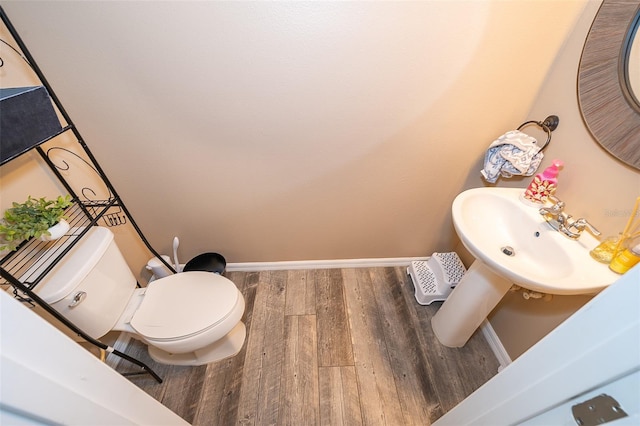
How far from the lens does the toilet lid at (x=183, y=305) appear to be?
3.54ft

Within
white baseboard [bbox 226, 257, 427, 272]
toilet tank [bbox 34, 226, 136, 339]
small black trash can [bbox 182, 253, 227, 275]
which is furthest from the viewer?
white baseboard [bbox 226, 257, 427, 272]

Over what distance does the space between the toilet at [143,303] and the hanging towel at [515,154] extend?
1.46m

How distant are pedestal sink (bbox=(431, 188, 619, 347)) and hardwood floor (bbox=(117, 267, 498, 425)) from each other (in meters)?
0.20

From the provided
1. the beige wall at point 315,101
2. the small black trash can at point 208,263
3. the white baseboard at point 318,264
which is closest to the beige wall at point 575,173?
the beige wall at point 315,101

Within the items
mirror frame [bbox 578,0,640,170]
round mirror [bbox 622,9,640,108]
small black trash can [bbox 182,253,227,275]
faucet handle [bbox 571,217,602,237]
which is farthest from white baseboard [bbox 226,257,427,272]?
round mirror [bbox 622,9,640,108]

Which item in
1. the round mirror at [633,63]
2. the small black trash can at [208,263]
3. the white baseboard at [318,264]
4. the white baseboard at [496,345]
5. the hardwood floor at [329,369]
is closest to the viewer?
the round mirror at [633,63]

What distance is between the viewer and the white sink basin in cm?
76

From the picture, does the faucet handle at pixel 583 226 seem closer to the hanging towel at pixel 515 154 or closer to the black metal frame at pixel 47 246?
the hanging towel at pixel 515 154

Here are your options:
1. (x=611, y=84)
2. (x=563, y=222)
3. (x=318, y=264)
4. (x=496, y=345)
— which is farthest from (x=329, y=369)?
(x=611, y=84)

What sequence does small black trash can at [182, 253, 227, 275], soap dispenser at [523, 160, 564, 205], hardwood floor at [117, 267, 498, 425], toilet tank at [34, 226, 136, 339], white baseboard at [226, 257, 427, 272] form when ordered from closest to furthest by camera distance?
1. toilet tank at [34, 226, 136, 339]
2. soap dispenser at [523, 160, 564, 205]
3. hardwood floor at [117, 267, 498, 425]
4. small black trash can at [182, 253, 227, 275]
5. white baseboard at [226, 257, 427, 272]

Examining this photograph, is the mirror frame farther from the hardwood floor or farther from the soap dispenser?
the hardwood floor

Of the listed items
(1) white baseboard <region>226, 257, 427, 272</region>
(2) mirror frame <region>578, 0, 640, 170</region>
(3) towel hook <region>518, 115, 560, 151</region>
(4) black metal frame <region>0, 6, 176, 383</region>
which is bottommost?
(1) white baseboard <region>226, 257, 427, 272</region>

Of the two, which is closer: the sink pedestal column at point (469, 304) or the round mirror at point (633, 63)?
the round mirror at point (633, 63)

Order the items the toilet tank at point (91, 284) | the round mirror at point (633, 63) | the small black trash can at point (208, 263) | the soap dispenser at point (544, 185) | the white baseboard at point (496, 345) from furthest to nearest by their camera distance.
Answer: the small black trash can at point (208, 263)
the white baseboard at point (496, 345)
the soap dispenser at point (544, 185)
the toilet tank at point (91, 284)
the round mirror at point (633, 63)
